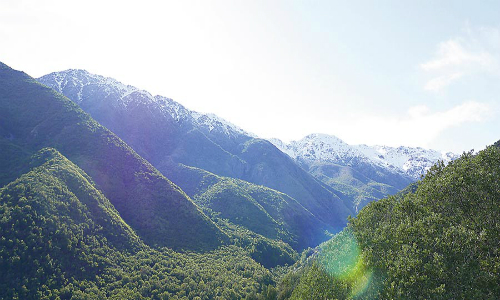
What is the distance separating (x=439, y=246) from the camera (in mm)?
38156

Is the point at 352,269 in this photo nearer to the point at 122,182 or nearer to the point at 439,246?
the point at 439,246

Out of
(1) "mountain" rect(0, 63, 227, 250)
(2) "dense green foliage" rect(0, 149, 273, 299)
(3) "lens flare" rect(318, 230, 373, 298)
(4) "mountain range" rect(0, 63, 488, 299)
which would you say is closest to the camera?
(3) "lens flare" rect(318, 230, 373, 298)

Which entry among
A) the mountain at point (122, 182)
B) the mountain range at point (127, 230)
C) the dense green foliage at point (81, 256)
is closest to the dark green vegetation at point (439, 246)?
the mountain range at point (127, 230)

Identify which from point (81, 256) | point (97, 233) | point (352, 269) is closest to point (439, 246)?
point (352, 269)

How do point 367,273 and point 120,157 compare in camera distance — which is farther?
point 120,157

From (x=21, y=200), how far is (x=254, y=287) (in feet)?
380

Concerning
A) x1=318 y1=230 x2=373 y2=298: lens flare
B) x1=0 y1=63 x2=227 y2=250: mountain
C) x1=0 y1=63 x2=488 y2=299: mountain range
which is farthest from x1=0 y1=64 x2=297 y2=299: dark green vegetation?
x1=318 y1=230 x2=373 y2=298: lens flare

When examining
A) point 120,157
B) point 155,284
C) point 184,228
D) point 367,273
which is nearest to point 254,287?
point 155,284

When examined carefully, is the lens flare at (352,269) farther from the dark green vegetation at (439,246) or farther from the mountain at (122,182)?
the mountain at (122,182)

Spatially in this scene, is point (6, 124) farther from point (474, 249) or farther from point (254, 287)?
point (474, 249)

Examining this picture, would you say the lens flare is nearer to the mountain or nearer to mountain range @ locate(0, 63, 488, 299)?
mountain range @ locate(0, 63, 488, 299)

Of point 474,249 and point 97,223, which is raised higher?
point 474,249

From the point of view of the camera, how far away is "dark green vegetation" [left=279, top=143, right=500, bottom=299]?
114 feet

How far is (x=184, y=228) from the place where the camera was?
178 meters
